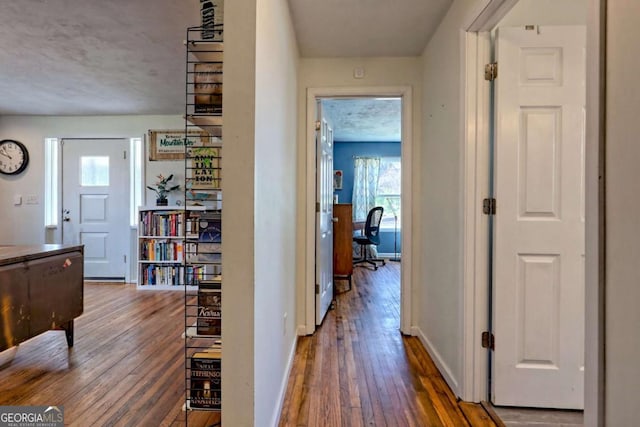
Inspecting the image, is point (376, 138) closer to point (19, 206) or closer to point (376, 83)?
point (376, 83)

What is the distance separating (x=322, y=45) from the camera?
2488 millimetres

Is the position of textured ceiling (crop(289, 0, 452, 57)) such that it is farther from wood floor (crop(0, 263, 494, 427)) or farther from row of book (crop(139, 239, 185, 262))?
row of book (crop(139, 239, 185, 262))

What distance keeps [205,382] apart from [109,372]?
117 centimetres

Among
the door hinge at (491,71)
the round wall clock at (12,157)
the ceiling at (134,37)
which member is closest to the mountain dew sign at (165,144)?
the ceiling at (134,37)

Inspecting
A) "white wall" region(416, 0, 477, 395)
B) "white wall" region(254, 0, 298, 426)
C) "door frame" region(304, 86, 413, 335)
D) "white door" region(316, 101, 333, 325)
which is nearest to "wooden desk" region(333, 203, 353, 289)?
"white door" region(316, 101, 333, 325)

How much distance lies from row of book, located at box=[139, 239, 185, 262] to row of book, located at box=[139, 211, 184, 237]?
0.10 metres

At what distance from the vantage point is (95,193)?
14.9 feet

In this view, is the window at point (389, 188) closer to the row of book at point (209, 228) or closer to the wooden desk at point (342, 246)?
the wooden desk at point (342, 246)

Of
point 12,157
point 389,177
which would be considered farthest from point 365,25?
point 12,157

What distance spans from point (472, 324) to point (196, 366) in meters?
1.36

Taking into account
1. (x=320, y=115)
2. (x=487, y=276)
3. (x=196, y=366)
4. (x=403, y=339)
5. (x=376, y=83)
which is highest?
(x=376, y=83)

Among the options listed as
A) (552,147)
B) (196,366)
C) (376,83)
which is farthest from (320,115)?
(196,366)

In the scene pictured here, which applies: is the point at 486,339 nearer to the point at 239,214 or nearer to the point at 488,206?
the point at 488,206

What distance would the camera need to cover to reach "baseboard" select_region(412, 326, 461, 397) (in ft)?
6.00
